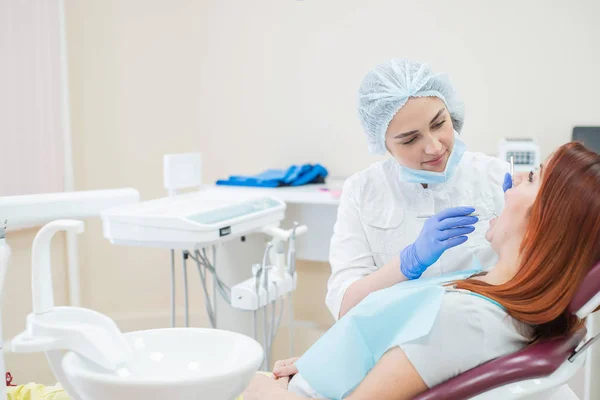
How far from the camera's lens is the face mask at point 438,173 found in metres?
1.46

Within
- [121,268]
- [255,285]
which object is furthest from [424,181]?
[121,268]

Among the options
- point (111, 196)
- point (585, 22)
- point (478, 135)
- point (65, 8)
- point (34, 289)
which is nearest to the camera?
point (34, 289)

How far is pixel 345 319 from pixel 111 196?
50 centimetres

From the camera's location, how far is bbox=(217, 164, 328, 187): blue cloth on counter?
2518 millimetres

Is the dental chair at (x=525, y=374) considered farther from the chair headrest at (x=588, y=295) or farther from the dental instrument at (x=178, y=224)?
the dental instrument at (x=178, y=224)

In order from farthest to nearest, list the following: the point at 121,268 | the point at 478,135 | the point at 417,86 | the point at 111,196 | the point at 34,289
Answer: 1. the point at 121,268
2. the point at 478,135
3. the point at 417,86
4. the point at 111,196
5. the point at 34,289

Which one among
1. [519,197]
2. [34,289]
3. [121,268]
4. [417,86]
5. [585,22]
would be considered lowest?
[121,268]

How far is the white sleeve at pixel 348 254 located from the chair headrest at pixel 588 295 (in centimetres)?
59

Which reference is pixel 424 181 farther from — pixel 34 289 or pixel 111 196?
pixel 34 289

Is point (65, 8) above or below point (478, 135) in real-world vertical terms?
above

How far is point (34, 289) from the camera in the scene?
93 centimetres

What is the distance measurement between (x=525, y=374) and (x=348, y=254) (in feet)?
2.13

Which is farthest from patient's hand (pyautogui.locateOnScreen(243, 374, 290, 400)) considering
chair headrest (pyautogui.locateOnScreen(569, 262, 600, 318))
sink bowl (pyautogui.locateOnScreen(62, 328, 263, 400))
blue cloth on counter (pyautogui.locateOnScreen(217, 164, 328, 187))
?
blue cloth on counter (pyautogui.locateOnScreen(217, 164, 328, 187))

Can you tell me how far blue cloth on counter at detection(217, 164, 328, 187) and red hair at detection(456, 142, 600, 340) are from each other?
1.55 meters
